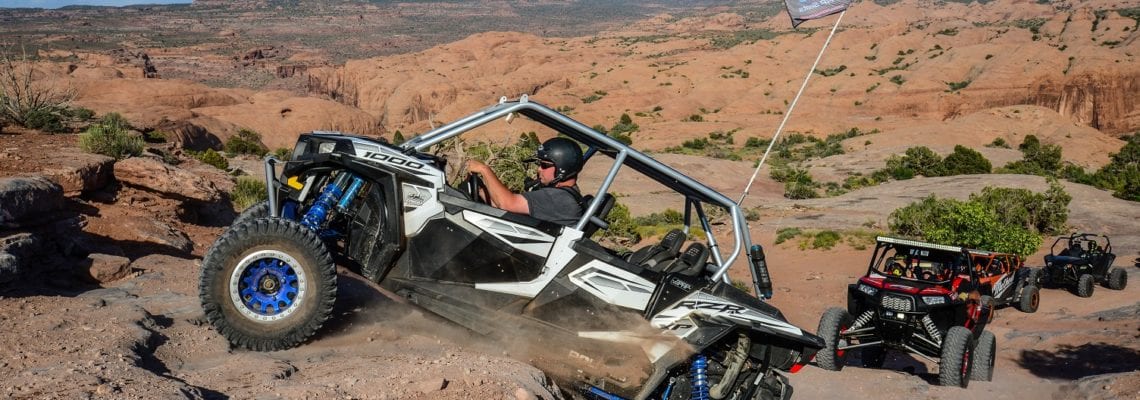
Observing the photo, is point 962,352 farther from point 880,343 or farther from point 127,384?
point 127,384

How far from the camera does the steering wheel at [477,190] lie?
6.41 meters

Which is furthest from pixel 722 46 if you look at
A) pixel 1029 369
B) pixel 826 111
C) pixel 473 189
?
pixel 473 189

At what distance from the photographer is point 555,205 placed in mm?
6387

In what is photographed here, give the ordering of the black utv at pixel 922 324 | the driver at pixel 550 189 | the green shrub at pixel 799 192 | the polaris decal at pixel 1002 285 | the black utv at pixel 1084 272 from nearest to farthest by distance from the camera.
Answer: the driver at pixel 550 189 → the black utv at pixel 922 324 → the polaris decal at pixel 1002 285 → the black utv at pixel 1084 272 → the green shrub at pixel 799 192

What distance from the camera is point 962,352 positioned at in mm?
10750

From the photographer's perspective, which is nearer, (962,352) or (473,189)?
(473,189)

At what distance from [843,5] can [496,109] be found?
17.9 ft

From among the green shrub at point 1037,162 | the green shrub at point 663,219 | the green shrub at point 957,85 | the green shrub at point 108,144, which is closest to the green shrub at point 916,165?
the green shrub at point 1037,162

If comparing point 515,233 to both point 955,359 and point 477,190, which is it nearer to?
point 477,190

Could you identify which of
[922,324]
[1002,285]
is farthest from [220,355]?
[1002,285]

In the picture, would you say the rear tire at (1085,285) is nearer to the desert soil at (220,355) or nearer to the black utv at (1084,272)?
the black utv at (1084,272)

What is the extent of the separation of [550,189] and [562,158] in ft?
0.83

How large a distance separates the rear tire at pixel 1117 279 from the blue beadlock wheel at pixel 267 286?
770 inches

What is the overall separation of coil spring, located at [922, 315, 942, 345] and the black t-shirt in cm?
697
